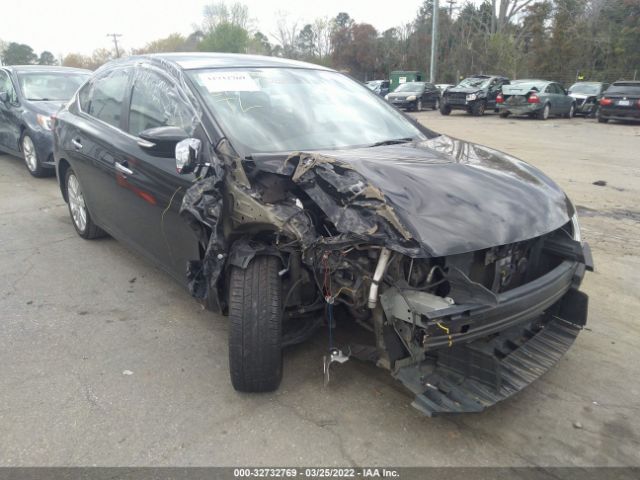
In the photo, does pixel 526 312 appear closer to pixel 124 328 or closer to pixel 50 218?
pixel 124 328

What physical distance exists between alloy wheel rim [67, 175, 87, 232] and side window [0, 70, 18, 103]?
4126mm

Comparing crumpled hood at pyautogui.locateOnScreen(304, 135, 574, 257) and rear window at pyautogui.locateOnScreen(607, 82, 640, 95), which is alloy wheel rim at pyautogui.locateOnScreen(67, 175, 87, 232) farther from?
rear window at pyautogui.locateOnScreen(607, 82, 640, 95)

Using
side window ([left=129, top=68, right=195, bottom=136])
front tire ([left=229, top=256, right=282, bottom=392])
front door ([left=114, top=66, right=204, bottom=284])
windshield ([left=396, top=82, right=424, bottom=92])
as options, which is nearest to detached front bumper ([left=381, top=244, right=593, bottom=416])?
front tire ([left=229, top=256, right=282, bottom=392])

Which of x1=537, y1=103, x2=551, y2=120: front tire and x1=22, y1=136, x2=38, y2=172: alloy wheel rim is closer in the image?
x1=22, y1=136, x2=38, y2=172: alloy wheel rim

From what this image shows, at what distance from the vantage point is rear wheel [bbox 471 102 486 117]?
74.0 feet

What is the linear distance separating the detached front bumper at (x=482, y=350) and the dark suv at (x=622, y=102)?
18.7 m

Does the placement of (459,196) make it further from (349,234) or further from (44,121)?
(44,121)

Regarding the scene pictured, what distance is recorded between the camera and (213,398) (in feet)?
9.32

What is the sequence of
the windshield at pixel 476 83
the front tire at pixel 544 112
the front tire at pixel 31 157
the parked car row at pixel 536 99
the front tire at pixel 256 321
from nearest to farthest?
1. the front tire at pixel 256 321
2. the front tire at pixel 31 157
3. the parked car row at pixel 536 99
4. the front tire at pixel 544 112
5. the windshield at pixel 476 83

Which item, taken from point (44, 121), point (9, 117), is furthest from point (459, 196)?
point (9, 117)

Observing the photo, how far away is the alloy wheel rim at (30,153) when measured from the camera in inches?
315

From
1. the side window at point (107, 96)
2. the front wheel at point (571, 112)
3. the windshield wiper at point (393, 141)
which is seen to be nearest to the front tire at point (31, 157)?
the side window at point (107, 96)

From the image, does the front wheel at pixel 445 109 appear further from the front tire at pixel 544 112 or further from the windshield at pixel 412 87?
the front tire at pixel 544 112

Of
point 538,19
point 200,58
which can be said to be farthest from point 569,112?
point 200,58
